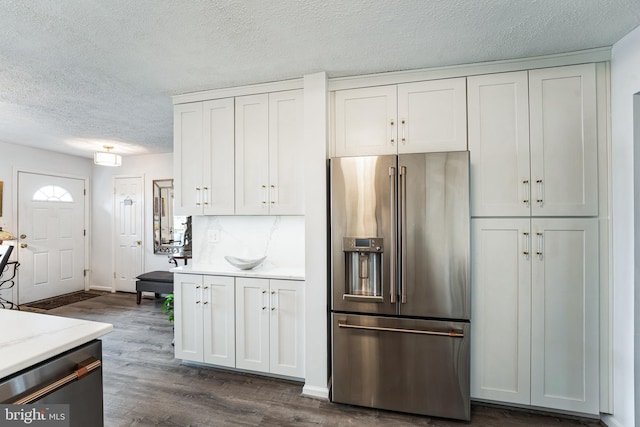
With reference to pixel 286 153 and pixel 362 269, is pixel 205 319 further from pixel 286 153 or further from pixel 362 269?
pixel 286 153

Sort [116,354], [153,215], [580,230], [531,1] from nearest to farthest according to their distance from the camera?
[531,1]
[580,230]
[116,354]
[153,215]

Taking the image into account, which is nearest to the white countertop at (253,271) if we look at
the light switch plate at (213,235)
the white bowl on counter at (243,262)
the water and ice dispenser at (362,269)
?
the white bowl on counter at (243,262)

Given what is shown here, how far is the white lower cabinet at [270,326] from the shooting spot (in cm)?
245

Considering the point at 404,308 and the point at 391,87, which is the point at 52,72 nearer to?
the point at 391,87

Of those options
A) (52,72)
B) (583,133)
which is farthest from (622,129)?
(52,72)

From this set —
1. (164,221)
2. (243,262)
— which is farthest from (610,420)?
(164,221)

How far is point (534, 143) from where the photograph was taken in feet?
6.99

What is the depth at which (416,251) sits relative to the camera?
2.10 metres

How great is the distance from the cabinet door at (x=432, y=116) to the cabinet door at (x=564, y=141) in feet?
1.54

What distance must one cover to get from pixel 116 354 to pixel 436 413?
117 inches

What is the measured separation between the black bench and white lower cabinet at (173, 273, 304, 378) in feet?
6.28

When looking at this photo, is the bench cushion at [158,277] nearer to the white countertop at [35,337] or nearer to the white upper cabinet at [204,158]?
the white upper cabinet at [204,158]

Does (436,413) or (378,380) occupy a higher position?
(378,380)

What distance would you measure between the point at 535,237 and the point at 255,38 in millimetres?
2279
